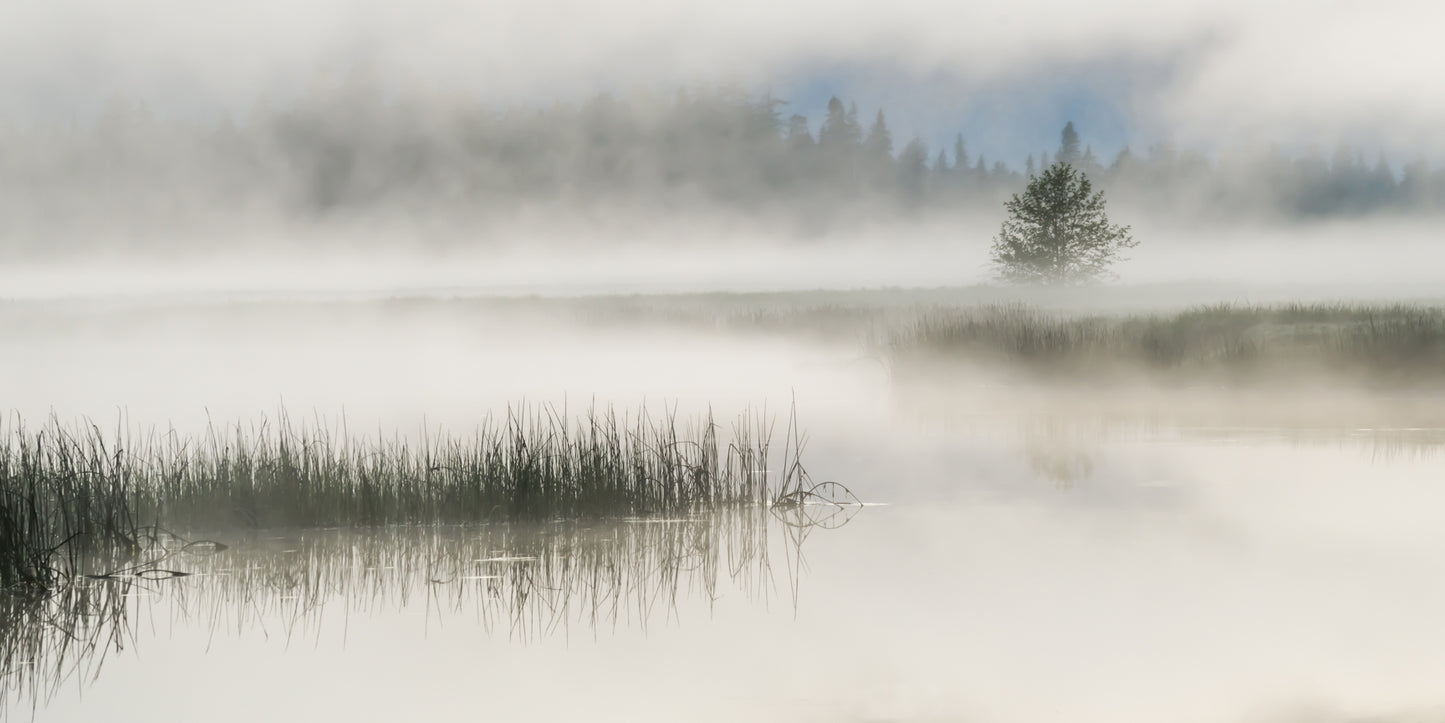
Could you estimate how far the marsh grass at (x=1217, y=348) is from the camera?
57.1 ft

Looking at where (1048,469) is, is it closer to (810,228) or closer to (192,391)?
(192,391)

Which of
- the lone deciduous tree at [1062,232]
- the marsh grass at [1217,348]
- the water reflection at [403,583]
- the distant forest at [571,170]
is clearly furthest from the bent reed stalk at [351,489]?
the distant forest at [571,170]

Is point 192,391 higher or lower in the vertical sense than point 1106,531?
higher

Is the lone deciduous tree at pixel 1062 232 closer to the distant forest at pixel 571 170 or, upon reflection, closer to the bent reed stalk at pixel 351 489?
the bent reed stalk at pixel 351 489

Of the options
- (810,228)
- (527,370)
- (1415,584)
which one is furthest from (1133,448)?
(810,228)

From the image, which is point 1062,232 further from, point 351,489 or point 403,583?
point 403,583

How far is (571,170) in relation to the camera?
448 feet

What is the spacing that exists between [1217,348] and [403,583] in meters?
15.9

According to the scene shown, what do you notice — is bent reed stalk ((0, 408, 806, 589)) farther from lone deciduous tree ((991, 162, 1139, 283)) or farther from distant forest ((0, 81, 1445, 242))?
distant forest ((0, 81, 1445, 242))

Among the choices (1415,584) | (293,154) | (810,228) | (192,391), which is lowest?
(1415,584)

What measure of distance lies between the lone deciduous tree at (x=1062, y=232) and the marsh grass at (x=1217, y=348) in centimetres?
2050

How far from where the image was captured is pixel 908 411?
16.4 metres

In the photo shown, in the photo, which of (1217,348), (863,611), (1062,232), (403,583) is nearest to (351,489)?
(403,583)

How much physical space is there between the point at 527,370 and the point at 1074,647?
18542 millimetres
